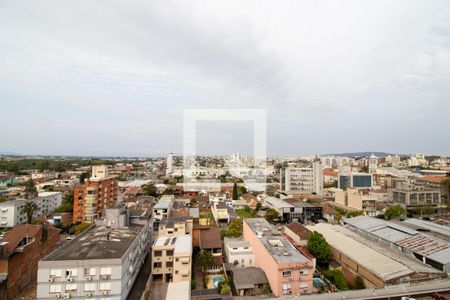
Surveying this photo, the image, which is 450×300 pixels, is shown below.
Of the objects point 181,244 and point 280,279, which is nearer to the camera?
point 280,279

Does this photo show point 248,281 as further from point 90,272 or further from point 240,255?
point 90,272

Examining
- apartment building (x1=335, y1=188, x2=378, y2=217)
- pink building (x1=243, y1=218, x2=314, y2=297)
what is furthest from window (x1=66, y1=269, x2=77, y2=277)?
apartment building (x1=335, y1=188, x2=378, y2=217)

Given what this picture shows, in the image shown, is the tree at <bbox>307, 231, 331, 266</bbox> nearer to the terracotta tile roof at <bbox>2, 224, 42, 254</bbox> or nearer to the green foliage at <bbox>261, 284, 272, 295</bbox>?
the green foliage at <bbox>261, 284, 272, 295</bbox>

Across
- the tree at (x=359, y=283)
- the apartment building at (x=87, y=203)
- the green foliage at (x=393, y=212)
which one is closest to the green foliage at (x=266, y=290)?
the tree at (x=359, y=283)

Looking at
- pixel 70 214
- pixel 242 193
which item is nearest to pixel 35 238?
pixel 70 214

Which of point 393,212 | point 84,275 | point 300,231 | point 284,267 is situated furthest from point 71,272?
point 393,212

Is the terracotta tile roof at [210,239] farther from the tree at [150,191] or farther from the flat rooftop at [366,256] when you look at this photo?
the tree at [150,191]

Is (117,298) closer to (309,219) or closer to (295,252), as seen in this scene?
(295,252)
